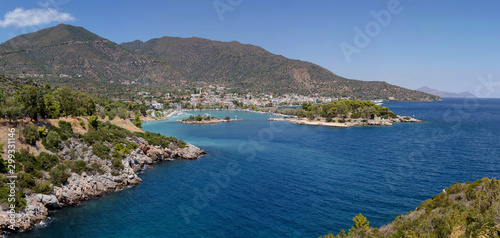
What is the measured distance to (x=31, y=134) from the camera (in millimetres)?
27750

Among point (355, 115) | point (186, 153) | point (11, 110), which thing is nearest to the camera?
point (11, 110)

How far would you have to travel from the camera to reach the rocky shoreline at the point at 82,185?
20256 mm

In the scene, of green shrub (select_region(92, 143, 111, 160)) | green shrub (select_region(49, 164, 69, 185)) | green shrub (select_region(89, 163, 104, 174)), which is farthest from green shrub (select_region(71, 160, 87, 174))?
green shrub (select_region(92, 143, 111, 160))

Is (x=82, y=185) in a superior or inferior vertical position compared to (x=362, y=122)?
inferior

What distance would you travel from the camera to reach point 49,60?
553ft

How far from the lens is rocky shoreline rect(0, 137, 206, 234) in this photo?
20256mm

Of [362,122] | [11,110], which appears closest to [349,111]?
[362,122]

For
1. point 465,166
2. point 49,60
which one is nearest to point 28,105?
point 465,166

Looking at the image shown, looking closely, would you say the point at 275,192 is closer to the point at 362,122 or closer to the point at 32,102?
the point at 32,102

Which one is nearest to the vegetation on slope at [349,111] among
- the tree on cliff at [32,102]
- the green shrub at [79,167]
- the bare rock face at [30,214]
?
the green shrub at [79,167]

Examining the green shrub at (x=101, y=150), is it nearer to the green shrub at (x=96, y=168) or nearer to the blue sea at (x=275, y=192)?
the green shrub at (x=96, y=168)

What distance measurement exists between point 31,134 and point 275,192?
2579 centimetres

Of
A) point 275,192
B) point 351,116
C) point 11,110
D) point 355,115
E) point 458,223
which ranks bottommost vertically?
point 275,192

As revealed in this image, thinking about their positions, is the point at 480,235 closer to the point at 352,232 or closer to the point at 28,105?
the point at 352,232
